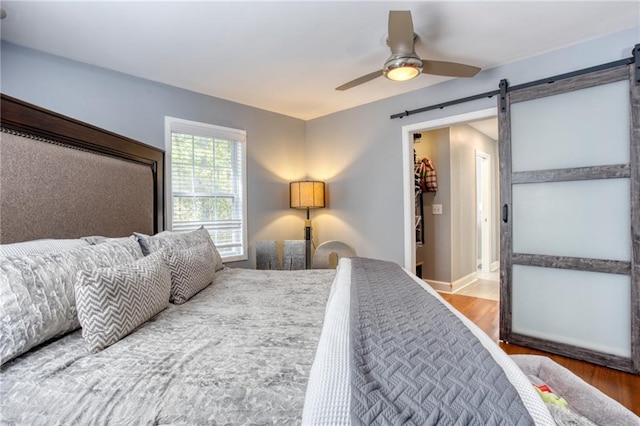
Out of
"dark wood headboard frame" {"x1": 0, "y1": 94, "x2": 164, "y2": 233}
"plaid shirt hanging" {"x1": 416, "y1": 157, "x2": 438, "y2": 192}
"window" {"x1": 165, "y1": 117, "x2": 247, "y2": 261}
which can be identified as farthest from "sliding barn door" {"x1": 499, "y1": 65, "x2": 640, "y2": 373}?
"dark wood headboard frame" {"x1": 0, "y1": 94, "x2": 164, "y2": 233}

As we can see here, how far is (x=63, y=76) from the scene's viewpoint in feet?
7.80

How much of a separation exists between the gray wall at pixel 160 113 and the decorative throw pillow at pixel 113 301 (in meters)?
1.91

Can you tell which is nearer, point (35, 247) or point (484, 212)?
point (35, 247)

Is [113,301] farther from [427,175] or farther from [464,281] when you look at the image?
[464,281]

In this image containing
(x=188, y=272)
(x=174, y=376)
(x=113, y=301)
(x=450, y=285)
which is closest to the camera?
(x=174, y=376)

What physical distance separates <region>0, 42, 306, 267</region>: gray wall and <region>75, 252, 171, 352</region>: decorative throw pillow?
1.91 meters

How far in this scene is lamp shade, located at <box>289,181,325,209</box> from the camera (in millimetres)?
3889

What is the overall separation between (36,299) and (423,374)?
4.07 ft

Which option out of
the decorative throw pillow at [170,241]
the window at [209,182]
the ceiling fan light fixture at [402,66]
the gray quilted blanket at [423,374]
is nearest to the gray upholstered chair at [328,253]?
the window at [209,182]

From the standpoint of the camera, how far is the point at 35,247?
1.30m

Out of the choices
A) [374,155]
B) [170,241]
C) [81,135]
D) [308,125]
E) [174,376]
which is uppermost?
[308,125]

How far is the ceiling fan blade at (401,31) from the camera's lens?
173 cm

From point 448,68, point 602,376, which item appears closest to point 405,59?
point 448,68

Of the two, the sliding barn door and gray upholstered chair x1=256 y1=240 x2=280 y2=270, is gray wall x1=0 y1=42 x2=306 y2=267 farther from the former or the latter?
the sliding barn door
